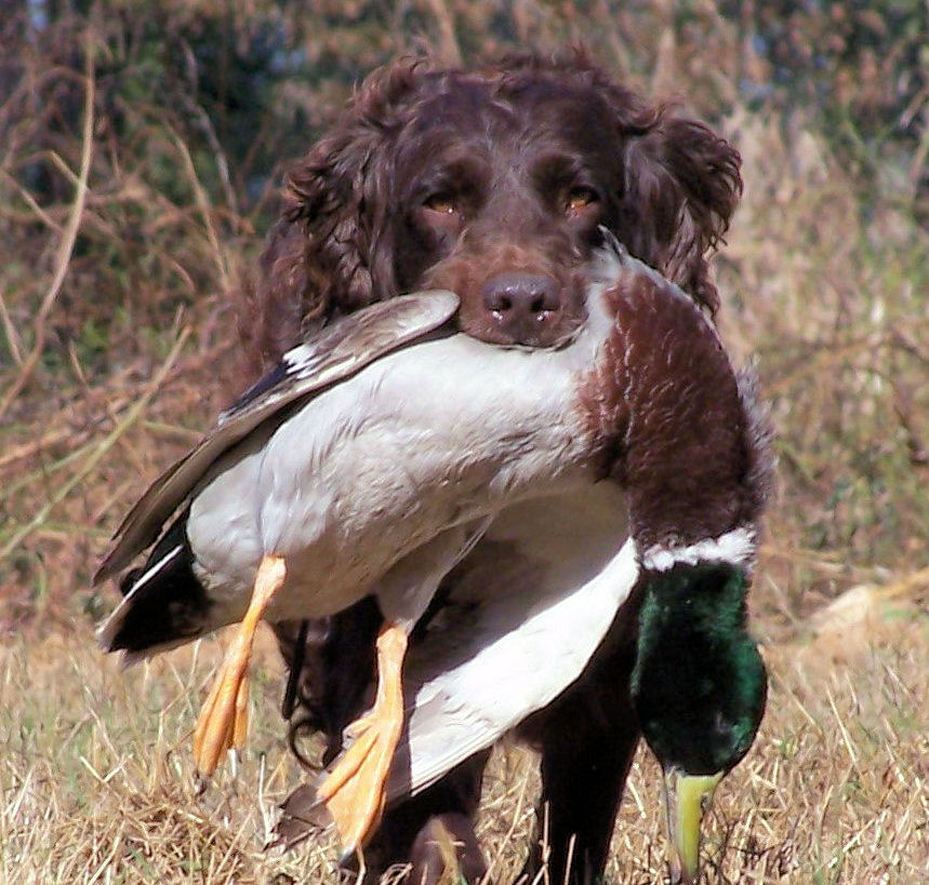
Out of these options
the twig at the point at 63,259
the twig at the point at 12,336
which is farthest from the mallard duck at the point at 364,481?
Result: the twig at the point at 12,336

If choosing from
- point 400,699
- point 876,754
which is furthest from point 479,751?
point 876,754

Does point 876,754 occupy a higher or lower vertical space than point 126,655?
lower

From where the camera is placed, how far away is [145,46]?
30.5ft

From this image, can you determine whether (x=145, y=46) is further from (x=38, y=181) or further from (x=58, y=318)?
(x=58, y=318)

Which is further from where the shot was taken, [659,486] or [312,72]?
[312,72]

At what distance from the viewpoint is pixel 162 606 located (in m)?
4.12

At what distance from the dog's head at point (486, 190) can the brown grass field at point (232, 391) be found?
0.77m

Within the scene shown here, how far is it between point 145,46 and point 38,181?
78 cm

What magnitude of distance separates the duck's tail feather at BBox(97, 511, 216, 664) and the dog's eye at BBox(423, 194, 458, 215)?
0.79 metres

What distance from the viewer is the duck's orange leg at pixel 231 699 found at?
376 centimetres

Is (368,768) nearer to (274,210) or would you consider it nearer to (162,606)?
(162,606)

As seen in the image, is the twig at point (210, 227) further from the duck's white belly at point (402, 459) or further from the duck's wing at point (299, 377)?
the duck's white belly at point (402, 459)

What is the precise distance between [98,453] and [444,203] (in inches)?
125

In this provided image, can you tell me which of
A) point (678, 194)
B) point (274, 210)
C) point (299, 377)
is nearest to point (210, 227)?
point (274, 210)
